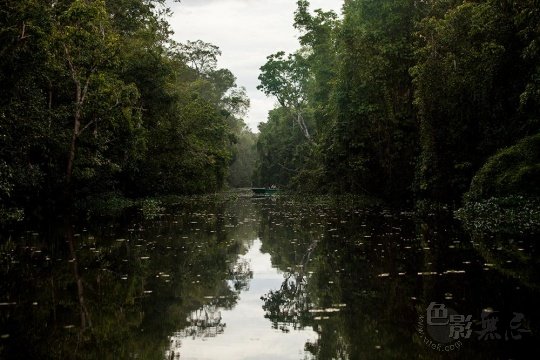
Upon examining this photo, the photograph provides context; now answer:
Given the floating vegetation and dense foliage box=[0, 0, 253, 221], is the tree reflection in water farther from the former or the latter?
dense foliage box=[0, 0, 253, 221]

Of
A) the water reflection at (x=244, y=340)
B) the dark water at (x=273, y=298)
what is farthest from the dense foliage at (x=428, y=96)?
the water reflection at (x=244, y=340)

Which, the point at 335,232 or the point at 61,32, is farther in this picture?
the point at 61,32

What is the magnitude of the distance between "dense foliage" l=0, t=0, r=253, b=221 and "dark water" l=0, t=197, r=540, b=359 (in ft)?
23.0

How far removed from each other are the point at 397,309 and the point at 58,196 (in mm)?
20038

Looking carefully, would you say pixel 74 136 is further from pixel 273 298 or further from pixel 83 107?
pixel 273 298

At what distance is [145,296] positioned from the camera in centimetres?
695

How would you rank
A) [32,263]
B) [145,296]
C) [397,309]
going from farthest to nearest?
[32,263]
[145,296]
[397,309]

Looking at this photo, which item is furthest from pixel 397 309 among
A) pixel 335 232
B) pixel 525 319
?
pixel 335 232

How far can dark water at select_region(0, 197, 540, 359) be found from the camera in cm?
486

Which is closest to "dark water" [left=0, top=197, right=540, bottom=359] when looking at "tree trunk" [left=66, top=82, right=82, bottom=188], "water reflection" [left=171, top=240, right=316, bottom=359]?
"water reflection" [left=171, top=240, right=316, bottom=359]

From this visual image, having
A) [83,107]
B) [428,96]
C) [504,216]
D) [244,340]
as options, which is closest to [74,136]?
[83,107]

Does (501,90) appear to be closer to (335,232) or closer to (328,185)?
(335,232)

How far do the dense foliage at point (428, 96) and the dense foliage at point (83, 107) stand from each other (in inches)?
480

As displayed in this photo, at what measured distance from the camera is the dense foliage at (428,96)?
60.9 feet
